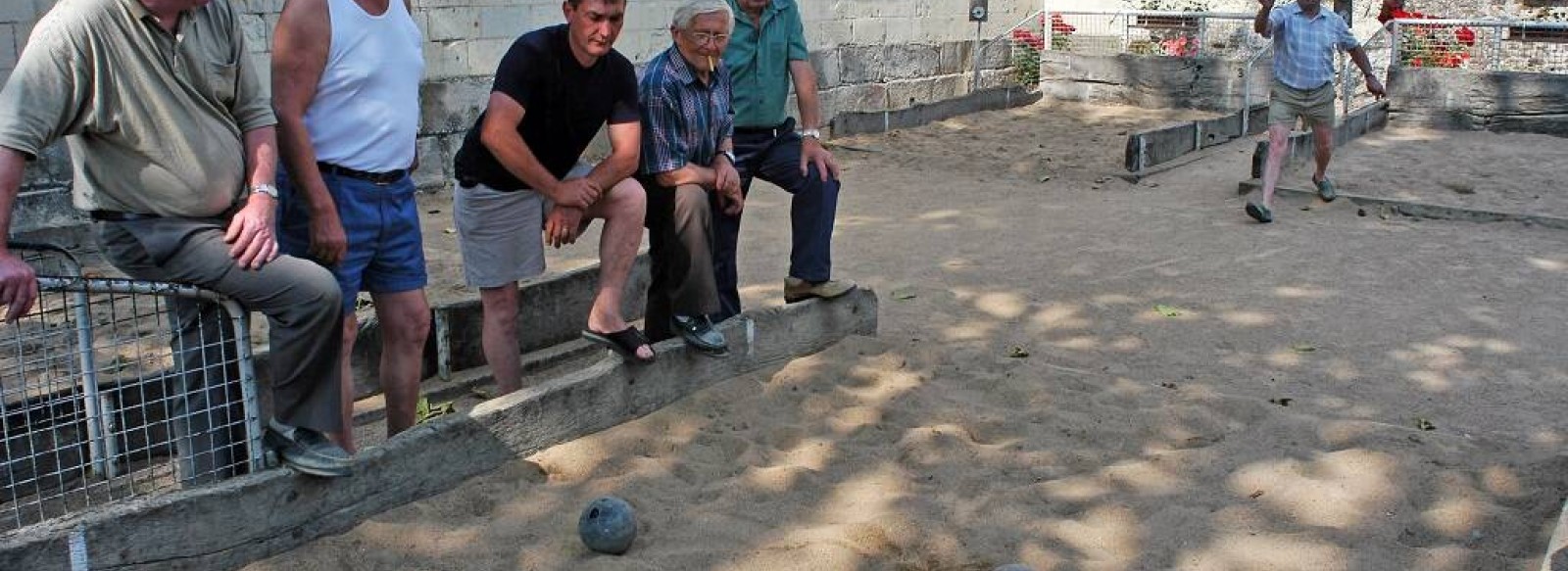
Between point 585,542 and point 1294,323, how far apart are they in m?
4.17

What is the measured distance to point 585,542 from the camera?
12.6ft

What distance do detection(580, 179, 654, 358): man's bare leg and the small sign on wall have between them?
12.4m

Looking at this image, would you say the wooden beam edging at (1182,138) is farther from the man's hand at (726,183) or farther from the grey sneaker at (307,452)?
the grey sneaker at (307,452)

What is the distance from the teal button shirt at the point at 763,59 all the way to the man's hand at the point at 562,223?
118 centimetres

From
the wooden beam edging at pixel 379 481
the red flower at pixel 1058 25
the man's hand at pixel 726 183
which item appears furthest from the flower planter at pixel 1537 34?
the wooden beam edging at pixel 379 481

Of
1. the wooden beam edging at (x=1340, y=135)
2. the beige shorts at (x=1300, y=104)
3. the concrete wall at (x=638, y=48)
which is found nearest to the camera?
the concrete wall at (x=638, y=48)

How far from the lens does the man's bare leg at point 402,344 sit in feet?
14.5

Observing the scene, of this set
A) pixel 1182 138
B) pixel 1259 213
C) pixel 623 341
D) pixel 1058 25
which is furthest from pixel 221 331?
pixel 1058 25

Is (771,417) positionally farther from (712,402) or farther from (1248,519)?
(1248,519)

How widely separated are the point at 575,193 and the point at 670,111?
1.95 feet

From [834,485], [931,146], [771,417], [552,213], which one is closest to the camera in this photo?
[834,485]

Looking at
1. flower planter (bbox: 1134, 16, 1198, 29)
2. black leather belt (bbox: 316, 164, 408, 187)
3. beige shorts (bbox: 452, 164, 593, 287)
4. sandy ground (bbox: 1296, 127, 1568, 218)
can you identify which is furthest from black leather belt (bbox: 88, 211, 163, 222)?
flower planter (bbox: 1134, 16, 1198, 29)

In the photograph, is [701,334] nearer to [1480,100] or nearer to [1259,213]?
[1259,213]

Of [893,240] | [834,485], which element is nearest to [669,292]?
[834,485]
